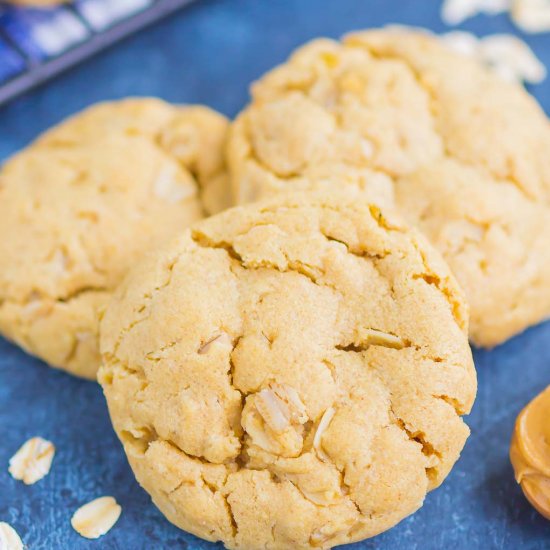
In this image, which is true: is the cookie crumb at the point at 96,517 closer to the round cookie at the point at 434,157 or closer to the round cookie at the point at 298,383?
the round cookie at the point at 298,383

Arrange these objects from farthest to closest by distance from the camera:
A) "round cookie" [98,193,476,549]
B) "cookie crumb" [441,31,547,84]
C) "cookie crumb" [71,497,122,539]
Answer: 1. "cookie crumb" [441,31,547,84]
2. "cookie crumb" [71,497,122,539]
3. "round cookie" [98,193,476,549]

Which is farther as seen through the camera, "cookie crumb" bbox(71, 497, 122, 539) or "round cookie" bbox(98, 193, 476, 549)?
"cookie crumb" bbox(71, 497, 122, 539)

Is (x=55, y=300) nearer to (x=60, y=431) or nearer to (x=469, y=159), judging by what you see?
(x=60, y=431)

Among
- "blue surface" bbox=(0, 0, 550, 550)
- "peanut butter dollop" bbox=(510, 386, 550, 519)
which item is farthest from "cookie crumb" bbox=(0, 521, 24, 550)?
"peanut butter dollop" bbox=(510, 386, 550, 519)

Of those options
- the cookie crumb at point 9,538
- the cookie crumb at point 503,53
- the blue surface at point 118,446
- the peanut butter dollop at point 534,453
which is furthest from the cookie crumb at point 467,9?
the cookie crumb at point 9,538

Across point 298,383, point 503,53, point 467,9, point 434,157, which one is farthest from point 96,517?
point 467,9

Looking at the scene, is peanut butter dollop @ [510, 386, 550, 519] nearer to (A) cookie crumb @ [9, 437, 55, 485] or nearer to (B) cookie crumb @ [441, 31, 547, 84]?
(A) cookie crumb @ [9, 437, 55, 485]
